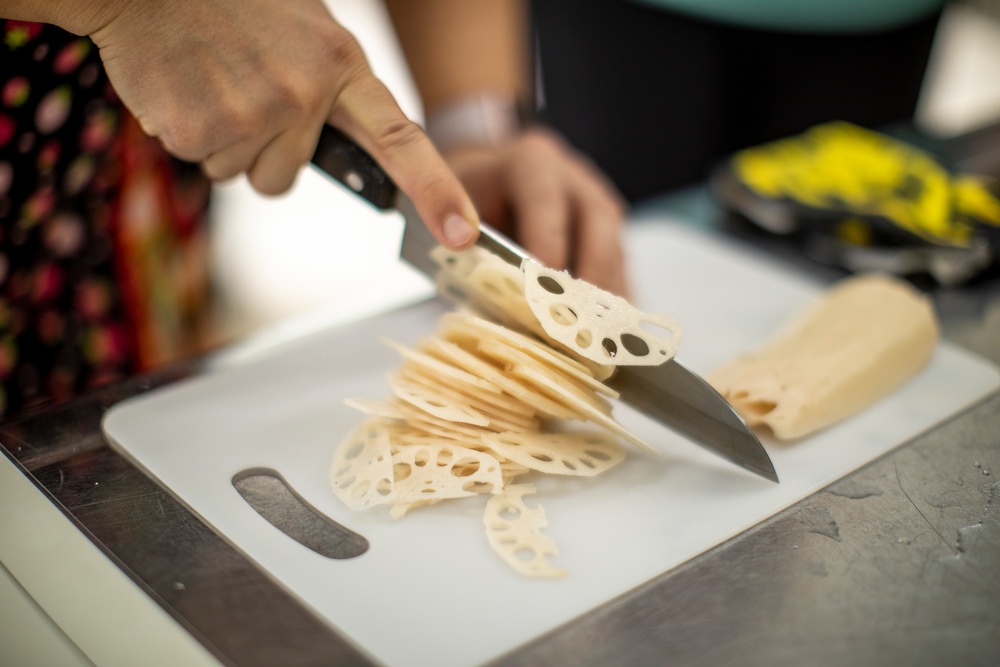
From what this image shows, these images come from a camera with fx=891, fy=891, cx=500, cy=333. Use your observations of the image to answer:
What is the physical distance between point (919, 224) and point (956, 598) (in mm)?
810

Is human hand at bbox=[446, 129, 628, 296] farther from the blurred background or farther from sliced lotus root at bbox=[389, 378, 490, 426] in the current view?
the blurred background

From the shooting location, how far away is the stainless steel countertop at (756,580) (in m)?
0.80

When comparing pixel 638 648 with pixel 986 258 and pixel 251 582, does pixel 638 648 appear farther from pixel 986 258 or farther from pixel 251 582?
pixel 986 258

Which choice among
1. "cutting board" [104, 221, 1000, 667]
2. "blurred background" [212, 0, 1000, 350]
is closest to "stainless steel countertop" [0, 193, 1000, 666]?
"cutting board" [104, 221, 1000, 667]

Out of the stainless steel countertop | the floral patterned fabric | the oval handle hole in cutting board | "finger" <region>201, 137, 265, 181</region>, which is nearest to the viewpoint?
the stainless steel countertop

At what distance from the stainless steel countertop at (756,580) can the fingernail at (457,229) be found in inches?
16.1

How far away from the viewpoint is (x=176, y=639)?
0.80 m

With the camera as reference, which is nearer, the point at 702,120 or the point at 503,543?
the point at 503,543

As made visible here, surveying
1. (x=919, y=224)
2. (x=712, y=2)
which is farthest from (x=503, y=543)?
(x=712, y=2)

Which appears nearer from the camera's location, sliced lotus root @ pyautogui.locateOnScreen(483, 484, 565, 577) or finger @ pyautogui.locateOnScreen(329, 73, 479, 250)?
sliced lotus root @ pyautogui.locateOnScreen(483, 484, 565, 577)

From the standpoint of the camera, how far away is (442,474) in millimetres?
938

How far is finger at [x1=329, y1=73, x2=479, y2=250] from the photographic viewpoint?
1008 millimetres

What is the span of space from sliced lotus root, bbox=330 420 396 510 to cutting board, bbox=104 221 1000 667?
0.7 inches

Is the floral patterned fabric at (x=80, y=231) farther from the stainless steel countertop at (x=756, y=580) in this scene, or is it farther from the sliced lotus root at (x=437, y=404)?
the sliced lotus root at (x=437, y=404)
